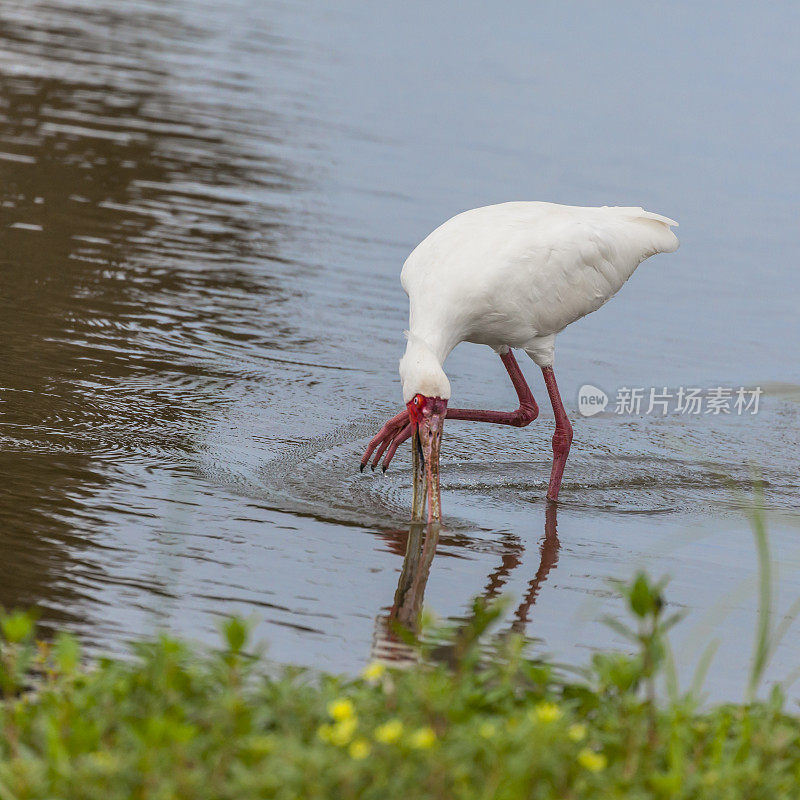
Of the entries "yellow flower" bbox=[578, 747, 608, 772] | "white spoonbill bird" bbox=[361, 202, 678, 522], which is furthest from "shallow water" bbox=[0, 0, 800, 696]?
"yellow flower" bbox=[578, 747, 608, 772]

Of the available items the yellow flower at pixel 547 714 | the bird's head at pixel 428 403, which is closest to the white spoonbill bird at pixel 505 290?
the bird's head at pixel 428 403

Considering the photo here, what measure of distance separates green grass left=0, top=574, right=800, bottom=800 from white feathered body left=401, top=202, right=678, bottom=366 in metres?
3.13

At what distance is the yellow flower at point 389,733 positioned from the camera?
2.80m

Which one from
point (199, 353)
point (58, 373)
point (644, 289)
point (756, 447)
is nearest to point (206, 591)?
point (58, 373)

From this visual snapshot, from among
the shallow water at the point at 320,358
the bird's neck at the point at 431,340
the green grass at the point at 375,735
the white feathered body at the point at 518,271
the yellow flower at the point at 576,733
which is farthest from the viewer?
the white feathered body at the point at 518,271

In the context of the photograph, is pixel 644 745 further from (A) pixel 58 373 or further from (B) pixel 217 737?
(A) pixel 58 373

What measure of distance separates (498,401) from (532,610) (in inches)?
131

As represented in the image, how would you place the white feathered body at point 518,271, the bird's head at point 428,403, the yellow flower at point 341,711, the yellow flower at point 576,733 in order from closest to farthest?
the yellow flower at point 341,711
the yellow flower at point 576,733
the bird's head at point 428,403
the white feathered body at point 518,271

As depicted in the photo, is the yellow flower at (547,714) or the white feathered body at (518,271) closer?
the yellow flower at (547,714)

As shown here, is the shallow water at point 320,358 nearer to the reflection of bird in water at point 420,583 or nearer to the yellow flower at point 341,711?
the reflection of bird in water at point 420,583

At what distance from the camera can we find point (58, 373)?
7406 mm

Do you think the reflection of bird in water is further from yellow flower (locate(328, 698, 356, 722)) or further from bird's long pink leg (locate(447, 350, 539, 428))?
yellow flower (locate(328, 698, 356, 722))

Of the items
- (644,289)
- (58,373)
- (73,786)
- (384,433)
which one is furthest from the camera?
(644,289)

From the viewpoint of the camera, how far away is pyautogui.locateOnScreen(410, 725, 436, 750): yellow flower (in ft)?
9.15
